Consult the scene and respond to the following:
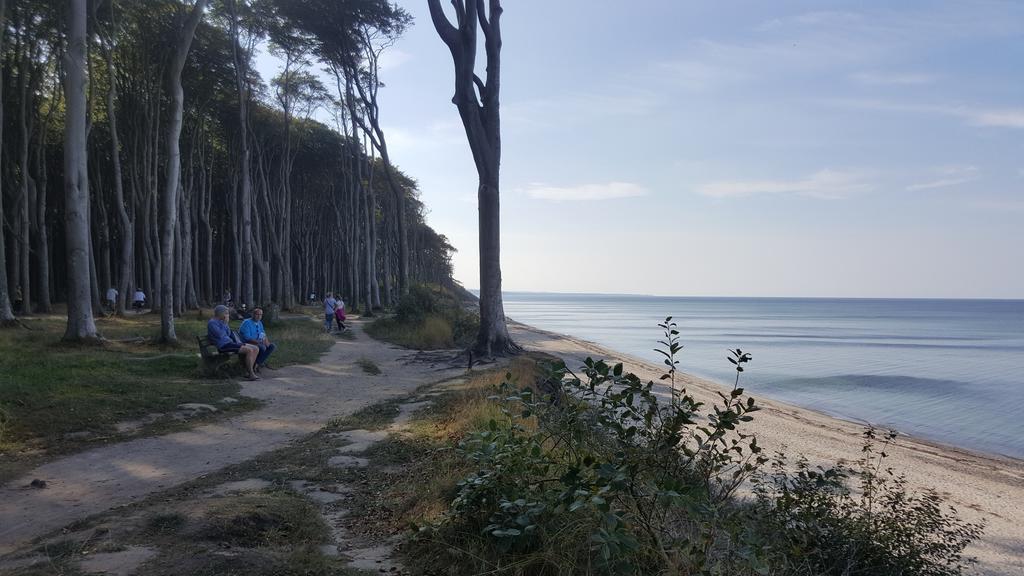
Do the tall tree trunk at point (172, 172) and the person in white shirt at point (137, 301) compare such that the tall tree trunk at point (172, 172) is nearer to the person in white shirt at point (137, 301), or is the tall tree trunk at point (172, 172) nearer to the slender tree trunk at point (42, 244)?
the slender tree trunk at point (42, 244)

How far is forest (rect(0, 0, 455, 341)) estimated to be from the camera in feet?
50.6

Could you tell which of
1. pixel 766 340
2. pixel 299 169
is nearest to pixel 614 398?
pixel 299 169

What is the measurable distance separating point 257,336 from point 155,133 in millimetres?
16734

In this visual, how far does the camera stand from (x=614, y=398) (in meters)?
3.40

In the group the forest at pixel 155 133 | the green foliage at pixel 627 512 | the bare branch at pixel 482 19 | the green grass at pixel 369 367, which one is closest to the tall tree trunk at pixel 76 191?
the forest at pixel 155 133

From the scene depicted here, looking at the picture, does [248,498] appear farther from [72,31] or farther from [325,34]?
[325,34]

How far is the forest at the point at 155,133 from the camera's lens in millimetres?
15422

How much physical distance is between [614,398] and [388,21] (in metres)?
26.7

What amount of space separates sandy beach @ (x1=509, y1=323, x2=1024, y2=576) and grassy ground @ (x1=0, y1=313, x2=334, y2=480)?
8.54 meters

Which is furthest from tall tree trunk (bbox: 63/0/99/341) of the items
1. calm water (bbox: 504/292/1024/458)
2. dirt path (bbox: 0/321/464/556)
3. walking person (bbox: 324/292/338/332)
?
calm water (bbox: 504/292/1024/458)

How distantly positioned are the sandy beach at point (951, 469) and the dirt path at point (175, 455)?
6.70 m

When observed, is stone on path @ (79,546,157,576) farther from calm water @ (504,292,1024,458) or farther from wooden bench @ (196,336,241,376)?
calm water @ (504,292,1024,458)

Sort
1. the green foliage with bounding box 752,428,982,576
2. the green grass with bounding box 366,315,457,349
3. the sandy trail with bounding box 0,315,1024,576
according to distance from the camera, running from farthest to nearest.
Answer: the green grass with bounding box 366,315,457,349, the sandy trail with bounding box 0,315,1024,576, the green foliage with bounding box 752,428,982,576

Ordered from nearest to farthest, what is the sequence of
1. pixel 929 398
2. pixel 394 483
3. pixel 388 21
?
pixel 394 483
pixel 929 398
pixel 388 21
